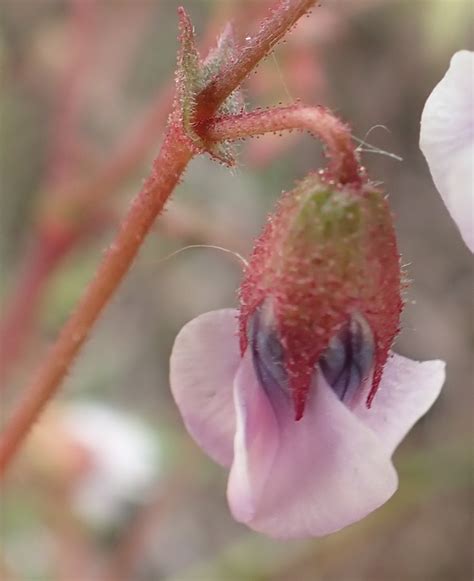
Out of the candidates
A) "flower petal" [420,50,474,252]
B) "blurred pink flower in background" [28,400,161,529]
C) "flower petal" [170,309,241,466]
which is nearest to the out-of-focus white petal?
"blurred pink flower in background" [28,400,161,529]

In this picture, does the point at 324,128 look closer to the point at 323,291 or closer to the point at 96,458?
the point at 323,291

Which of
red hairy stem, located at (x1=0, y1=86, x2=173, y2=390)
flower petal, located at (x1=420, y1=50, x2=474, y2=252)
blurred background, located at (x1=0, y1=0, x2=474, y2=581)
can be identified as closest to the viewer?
flower petal, located at (x1=420, y1=50, x2=474, y2=252)

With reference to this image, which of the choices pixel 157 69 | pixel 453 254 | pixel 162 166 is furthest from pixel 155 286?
pixel 162 166

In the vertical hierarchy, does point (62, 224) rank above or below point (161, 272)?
A: below

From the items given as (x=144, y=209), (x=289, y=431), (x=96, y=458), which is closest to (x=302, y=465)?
(x=289, y=431)

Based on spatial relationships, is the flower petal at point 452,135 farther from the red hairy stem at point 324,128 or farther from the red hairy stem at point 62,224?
the red hairy stem at point 62,224

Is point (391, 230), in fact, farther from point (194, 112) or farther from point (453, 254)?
point (453, 254)

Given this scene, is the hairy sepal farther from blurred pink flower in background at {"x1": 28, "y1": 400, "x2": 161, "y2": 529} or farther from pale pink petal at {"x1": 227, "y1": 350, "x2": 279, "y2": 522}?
blurred pink flower in background at {"x1": 28, "y1": 400, "x2": 161, "y2": 529}

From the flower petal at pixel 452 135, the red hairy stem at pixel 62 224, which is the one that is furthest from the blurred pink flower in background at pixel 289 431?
the red hairy stem at pixel 62 224
